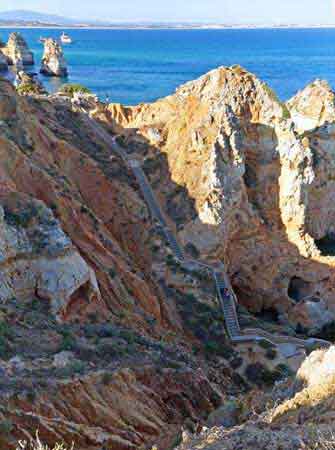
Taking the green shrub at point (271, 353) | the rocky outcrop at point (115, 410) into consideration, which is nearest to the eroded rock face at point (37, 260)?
the rocky outcrop at point (115, 410)

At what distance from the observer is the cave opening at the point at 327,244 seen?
144 ft

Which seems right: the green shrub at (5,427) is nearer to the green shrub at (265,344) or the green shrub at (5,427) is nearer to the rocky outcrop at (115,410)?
the rocky outcrop at (115,410)

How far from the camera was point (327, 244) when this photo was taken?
45.6 metres

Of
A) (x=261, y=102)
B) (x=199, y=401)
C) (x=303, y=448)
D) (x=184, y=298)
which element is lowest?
(x=184, y=298)

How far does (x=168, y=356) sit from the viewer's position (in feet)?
71.3

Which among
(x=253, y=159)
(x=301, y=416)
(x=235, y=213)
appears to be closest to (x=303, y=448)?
(x=301, y=416)

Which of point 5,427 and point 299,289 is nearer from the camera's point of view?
point 5,427

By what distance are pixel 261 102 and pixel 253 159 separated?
4.54 m

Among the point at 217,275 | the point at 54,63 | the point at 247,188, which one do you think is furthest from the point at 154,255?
the point at 54,63

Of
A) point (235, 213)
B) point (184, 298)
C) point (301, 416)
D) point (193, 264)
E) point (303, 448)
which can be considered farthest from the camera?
point (235, 213)

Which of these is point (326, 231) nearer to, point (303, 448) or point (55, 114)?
point (55, 114)

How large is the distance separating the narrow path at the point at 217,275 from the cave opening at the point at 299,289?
7.89 metres

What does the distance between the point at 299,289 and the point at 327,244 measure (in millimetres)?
5633

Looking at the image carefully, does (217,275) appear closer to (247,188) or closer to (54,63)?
(247,188)
